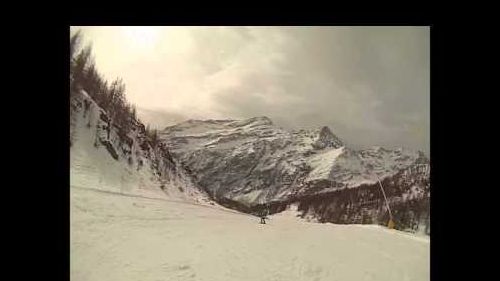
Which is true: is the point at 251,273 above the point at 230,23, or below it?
below

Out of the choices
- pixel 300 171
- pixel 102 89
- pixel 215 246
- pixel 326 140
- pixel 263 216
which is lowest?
pixel 215 246

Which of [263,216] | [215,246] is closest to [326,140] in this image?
[263,216]

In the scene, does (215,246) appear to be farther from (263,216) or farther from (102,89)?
(102,89)

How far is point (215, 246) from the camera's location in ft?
8.98

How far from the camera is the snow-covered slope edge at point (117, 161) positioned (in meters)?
2.75

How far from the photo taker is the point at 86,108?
9.12 feet

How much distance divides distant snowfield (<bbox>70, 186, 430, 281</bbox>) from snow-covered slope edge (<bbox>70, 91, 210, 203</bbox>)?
0.05 meters

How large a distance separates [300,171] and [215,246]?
22.5 inches

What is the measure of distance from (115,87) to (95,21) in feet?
1.21

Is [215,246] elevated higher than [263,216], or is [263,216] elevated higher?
[263,216]

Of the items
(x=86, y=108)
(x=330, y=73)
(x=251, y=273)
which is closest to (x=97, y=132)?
(x=86, y=108)

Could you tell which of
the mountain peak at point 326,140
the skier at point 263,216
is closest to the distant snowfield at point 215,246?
the skier at point 263,216

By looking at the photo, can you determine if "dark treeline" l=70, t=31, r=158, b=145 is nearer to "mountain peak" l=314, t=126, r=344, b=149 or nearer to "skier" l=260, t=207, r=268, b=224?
"skier" l=260, t=207, r=268, b=224
